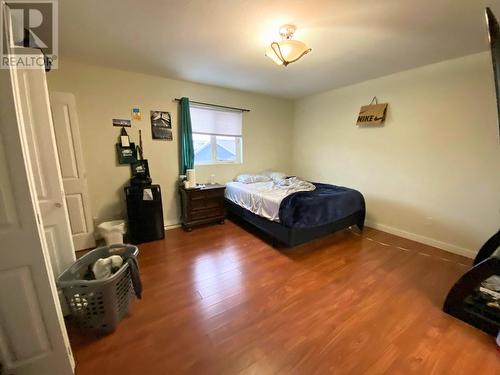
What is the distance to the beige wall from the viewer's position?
278 cm

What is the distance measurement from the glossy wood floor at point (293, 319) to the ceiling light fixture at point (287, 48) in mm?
2222

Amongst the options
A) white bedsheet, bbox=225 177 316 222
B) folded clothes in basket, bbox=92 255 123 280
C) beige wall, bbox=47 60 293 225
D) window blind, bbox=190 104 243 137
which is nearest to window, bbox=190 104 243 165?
window blind, bbox=190 104 243 137

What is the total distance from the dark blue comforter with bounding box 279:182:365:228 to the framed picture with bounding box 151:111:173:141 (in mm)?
2210

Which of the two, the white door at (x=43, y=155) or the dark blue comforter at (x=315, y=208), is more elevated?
the white door at (x=43, y=155)

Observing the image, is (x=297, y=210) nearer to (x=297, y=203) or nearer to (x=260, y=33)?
(x=297, y=203)

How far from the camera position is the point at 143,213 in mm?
2902

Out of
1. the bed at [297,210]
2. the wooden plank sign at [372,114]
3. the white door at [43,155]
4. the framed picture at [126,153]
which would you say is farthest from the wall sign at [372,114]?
the white door at [43,155]

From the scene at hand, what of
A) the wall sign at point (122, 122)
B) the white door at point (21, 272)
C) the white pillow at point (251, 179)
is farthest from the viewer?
the white pillow at point (251, 179)

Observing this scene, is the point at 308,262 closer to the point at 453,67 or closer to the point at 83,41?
the point at 453,67

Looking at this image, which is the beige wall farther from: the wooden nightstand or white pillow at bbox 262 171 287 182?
white pillow at bbox 262 171 287 182

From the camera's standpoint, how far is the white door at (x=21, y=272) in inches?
37.5

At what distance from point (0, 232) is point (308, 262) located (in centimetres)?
250

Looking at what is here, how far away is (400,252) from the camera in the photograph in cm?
270

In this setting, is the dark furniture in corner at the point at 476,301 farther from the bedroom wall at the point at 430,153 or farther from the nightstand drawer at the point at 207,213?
the nightstand drawer at the point at 207,213
